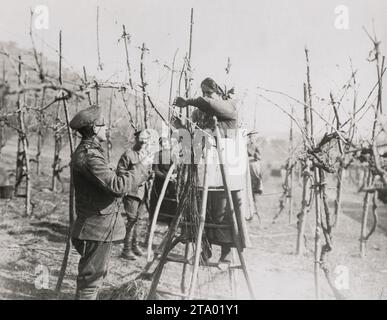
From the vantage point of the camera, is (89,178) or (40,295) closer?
(89,178)

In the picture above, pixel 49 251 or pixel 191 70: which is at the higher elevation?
pixel 191 70

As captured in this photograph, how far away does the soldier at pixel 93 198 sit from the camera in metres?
4.32

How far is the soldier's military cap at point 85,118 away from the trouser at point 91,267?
1.26 m

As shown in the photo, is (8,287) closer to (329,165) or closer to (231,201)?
(231,201)

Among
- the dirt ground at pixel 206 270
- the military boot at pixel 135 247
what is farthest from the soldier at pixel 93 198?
the military boot at pixel 135 247

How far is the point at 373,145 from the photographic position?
3.34 meters

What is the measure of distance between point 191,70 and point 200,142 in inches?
36.0

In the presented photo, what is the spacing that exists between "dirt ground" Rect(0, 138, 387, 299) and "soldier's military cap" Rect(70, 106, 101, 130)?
2289 millimetres

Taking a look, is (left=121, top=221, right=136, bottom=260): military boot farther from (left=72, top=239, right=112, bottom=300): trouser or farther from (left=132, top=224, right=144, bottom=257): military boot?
(left=72, top=239, right=112, bottom=300): trouser

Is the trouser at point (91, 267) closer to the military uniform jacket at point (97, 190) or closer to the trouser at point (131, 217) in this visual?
the military uniform jacket at point (97, 190)

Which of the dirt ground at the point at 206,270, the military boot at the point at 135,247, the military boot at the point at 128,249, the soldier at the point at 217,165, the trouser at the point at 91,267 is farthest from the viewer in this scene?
the military boot at the point at 135,247

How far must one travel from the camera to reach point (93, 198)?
4547mm

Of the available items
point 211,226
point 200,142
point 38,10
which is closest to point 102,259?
point 211,226

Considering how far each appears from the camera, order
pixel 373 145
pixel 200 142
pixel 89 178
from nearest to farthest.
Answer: pixel 373 145 → pixel 89 178 → pixel 200 142
